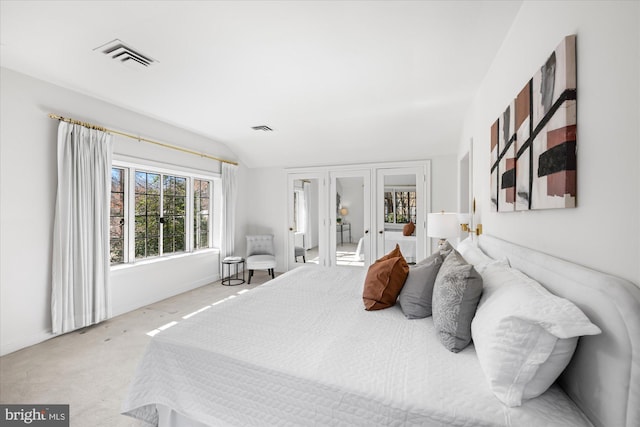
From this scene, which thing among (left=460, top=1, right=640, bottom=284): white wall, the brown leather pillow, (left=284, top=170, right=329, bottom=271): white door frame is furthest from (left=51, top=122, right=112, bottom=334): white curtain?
the brown leather pillow

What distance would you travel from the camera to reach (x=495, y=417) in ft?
2.86

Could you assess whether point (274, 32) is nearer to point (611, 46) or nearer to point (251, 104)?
point (251, 104)

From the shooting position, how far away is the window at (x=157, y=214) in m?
3.68

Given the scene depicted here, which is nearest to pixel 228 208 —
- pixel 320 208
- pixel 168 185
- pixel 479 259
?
pixel 168 185

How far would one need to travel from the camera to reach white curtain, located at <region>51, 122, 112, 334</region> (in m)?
2.82

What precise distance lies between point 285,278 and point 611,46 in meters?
2.36

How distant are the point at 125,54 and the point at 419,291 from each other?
9.39 ft

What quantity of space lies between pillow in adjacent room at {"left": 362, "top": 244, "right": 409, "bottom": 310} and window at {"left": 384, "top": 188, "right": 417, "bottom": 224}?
2.95 metres

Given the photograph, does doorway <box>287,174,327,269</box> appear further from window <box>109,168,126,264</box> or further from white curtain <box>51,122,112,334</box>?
white curtain <box>51,122,112,334</box>

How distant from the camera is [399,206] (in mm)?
4781

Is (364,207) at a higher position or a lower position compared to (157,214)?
higher

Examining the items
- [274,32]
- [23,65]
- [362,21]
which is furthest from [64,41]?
[362,21]

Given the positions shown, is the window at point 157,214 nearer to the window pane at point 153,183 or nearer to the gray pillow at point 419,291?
the window pane at point 153,183

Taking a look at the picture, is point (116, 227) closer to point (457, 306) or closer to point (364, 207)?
point (364, 207)
